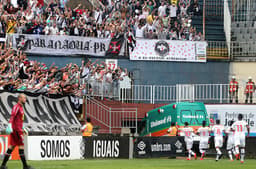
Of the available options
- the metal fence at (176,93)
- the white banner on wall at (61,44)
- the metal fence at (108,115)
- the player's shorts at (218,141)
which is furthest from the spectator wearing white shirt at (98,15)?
the player's shorts at (218,141)

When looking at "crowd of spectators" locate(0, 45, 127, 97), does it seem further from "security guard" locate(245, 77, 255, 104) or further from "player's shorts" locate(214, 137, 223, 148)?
"player's shorts" locate(214, 137, 223, 148)

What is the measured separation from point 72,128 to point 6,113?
3.12 meters

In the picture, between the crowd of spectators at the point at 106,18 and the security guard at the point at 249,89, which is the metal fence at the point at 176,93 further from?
the crowd of spectators at the point at 106,18

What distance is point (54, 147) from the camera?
29562mm

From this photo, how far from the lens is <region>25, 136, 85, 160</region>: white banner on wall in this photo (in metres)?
28.9

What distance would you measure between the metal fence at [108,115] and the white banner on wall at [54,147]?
6410mm

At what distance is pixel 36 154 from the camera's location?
95.0 ft

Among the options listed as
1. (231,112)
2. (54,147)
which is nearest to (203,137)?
(231,112)

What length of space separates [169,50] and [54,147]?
13.9 m

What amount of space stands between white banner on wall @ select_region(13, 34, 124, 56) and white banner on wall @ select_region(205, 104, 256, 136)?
6.28 m

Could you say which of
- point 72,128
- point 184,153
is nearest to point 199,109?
point 184,153

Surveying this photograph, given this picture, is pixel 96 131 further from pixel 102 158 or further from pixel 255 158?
pixel 255 158

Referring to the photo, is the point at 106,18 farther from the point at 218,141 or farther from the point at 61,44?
the point at 218,141

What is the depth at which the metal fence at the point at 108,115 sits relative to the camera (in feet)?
121
